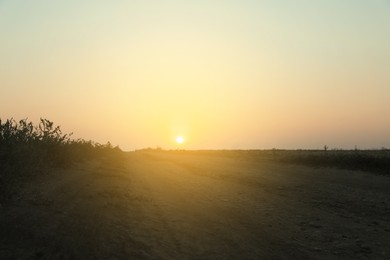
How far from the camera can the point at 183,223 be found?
11.5m

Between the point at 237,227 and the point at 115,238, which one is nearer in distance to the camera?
the point at 115,238

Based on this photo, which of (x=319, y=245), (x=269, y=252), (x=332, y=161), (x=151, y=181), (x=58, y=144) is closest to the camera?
(x=269, y=252)

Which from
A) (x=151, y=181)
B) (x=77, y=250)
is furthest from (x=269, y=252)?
(x=151, y=181)

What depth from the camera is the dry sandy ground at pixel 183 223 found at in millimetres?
8688

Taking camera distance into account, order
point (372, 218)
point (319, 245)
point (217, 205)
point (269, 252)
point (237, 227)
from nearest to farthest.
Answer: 1. point (269, 252)
2. point (319, 245)
3. point (237, 227)
4. point (372, 218)
5. point (217, 205)

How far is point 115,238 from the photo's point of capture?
9.29 meters

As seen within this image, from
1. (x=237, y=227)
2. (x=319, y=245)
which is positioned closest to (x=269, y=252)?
(x=319, y=245)

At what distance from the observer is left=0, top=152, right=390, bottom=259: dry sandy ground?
28.5 feet

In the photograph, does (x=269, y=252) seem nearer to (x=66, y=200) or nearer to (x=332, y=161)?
(x=66, y=200)

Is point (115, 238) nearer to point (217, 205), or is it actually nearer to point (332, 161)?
point (217, 205)

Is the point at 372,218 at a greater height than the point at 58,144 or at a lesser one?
lesser

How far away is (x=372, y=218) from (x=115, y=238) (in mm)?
7922

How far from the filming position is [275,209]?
565 inches

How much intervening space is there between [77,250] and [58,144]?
54.4 feet
